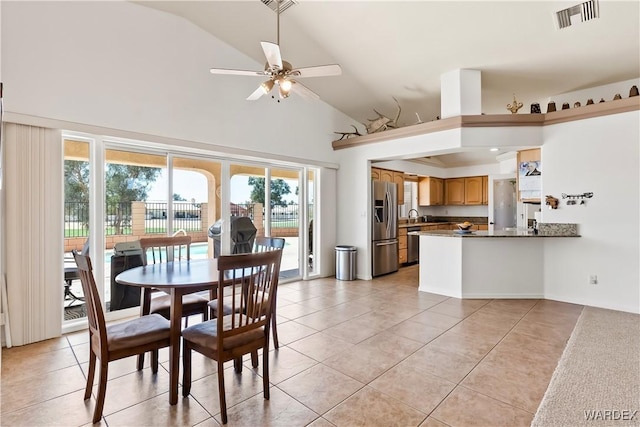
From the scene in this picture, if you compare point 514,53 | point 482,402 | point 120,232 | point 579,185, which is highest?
point 514,53

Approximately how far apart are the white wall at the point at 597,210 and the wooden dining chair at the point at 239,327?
4178mm

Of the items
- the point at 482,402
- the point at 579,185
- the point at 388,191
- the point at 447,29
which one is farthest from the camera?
the point at 388,191

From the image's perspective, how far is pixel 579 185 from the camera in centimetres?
427

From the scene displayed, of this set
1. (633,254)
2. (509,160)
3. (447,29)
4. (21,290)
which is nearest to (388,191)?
(509,160)

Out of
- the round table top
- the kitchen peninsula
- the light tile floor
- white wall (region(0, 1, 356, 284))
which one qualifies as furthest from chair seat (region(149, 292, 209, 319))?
the kitchen peninsula

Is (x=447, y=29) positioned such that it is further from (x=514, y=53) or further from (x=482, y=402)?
(x=482, y=402)

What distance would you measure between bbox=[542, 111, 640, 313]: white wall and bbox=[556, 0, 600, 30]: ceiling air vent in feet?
4.62

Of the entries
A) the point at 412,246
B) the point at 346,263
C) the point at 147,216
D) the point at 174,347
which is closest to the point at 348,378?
the point at 174,347

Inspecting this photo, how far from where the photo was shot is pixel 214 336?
2.16 m

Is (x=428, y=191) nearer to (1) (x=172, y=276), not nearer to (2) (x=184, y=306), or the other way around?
(2) (x=184, y=306)

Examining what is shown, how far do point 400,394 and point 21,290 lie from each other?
11.7 ft

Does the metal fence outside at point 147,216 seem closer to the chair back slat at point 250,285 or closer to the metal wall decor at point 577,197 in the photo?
the chair back slat at point 250,285

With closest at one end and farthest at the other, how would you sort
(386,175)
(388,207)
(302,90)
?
(302,90) < (388,207) < (386,175)

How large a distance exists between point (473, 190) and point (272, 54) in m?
7.15
